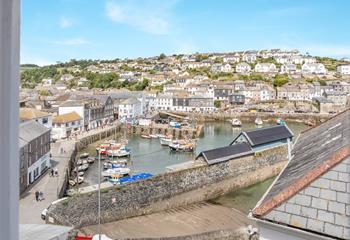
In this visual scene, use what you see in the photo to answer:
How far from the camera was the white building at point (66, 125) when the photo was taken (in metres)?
13.7

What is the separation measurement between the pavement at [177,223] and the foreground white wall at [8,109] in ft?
16.6

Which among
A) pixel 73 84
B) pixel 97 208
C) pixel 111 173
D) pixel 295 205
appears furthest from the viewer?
pixel 73 84

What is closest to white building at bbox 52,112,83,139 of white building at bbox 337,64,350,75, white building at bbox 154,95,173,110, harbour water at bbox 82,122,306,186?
harbour water at bbox 82,122,306,186

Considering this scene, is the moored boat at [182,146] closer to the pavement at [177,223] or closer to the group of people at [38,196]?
the pavement at [177,223]

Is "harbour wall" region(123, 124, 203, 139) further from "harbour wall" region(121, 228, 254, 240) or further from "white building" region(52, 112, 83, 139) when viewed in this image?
"harbour wall" region(121, 228, 254, 240)

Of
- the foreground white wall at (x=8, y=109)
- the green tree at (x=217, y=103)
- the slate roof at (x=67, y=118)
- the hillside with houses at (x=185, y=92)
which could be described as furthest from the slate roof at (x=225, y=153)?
the green tree at (x=217, y=103)

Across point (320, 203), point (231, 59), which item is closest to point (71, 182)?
point (320, 203)

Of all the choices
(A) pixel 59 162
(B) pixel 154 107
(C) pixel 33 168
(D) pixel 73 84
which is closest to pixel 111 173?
(A) pixel 59 162

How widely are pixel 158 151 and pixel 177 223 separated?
268 inches

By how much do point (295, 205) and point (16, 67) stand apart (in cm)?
87

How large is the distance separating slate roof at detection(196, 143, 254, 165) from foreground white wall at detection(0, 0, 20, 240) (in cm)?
761

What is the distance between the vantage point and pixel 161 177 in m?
7.10

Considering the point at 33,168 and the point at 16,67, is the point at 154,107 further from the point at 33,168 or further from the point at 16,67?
the point at 16,67

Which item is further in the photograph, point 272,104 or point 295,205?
point 272,104
